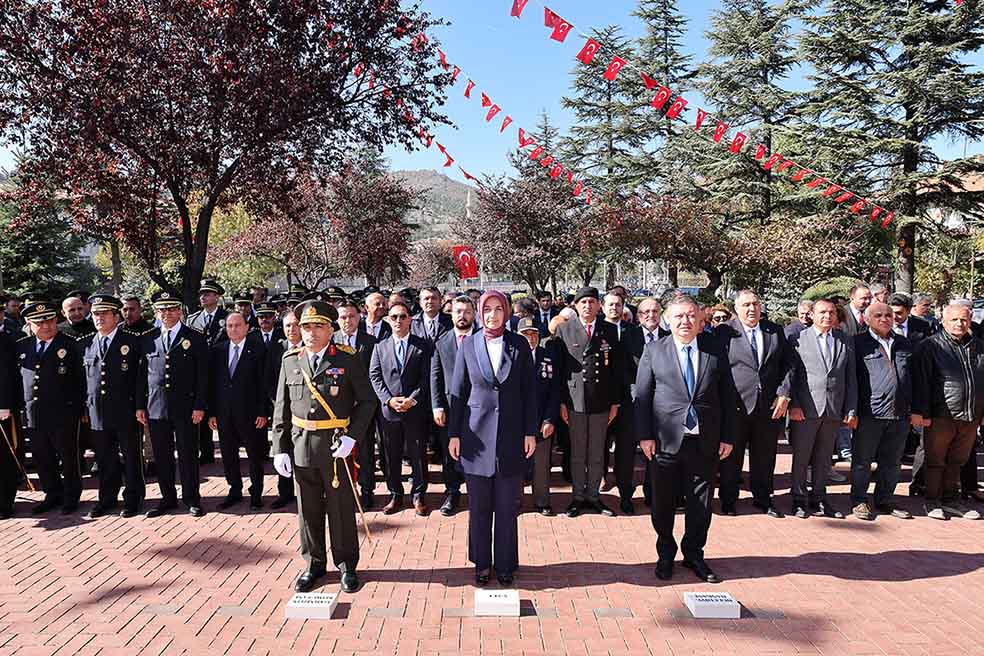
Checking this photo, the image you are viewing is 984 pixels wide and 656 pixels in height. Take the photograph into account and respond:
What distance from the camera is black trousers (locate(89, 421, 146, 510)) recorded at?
5.82 metres

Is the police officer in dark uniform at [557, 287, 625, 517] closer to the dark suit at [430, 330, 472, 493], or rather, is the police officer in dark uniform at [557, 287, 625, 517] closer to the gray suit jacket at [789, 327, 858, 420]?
the dark suit at [430, 330, 472, 493]

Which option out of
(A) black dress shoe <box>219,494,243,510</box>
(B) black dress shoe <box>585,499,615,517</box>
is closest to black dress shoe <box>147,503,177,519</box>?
(A) black dress shoe <box>219,494,243,510</box>

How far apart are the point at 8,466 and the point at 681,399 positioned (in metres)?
6.22

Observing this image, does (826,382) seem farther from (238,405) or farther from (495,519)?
(238,405)

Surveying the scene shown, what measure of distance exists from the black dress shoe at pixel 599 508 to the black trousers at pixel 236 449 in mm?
3204

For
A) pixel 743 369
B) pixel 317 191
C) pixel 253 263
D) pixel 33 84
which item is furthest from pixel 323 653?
pixel 253 263

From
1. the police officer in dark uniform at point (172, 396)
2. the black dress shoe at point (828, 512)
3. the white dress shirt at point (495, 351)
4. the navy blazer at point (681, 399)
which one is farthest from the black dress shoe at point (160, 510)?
the black dress shoe at point (828, 512)

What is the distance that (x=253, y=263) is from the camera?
2630 centimetres

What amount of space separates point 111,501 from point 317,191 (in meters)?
17.0

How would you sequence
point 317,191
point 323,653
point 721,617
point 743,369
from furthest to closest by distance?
point 317,191 < point 743,369 < point 721,617 < point 323,653

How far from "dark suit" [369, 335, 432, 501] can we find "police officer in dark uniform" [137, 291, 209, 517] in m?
1.69

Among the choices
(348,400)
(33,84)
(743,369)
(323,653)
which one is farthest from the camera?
(33,84)

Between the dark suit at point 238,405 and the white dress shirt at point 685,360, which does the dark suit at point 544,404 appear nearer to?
the white dress shirt at point 685,360

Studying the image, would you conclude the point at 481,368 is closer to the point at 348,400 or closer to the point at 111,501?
the point at 348,400
